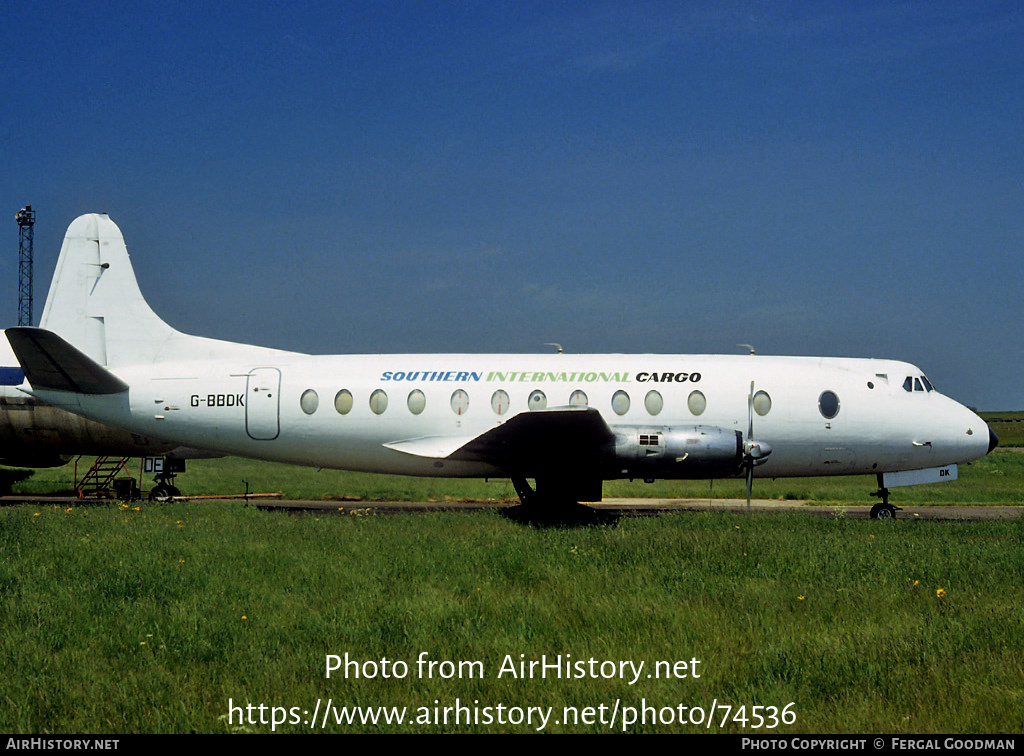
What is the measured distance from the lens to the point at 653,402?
17.0 m

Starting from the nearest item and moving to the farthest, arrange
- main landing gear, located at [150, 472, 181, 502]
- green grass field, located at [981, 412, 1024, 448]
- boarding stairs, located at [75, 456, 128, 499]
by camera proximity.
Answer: main landing gear, located at [150, 472, 181, 502]
boarding stairs, located at [75, 456, 128, 499]
green grass field, located at [981, 412, 1024, 448]

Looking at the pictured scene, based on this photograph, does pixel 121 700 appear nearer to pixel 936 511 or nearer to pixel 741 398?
pixel 741 398

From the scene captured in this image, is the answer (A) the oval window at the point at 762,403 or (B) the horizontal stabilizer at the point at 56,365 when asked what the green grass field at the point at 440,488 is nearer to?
(B) the horizontal stabilizer at the point at 56,365

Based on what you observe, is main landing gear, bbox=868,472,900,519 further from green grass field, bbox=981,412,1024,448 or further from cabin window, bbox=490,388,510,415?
green grass field, bbox=981,412,1024,448

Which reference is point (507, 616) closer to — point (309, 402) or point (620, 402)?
point (620, 402)

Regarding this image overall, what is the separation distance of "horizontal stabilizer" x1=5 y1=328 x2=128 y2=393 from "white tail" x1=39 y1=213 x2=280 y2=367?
3.75 ft

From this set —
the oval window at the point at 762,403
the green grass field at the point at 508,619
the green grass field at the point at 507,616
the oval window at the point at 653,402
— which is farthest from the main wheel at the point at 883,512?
the oval window at the point at 653,402

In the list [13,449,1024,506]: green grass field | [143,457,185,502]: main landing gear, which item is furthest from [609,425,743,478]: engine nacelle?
[143,457,185,502]: main landing gear

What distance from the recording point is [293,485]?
26.2 metres

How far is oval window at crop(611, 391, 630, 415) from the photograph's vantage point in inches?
669

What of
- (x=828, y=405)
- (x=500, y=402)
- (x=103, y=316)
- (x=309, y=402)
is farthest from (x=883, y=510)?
(x=103, y=316)

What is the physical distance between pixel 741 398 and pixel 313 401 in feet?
31.8

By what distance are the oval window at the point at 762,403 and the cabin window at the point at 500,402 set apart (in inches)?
219

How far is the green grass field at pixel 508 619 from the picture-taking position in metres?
6.26
